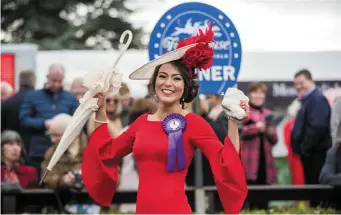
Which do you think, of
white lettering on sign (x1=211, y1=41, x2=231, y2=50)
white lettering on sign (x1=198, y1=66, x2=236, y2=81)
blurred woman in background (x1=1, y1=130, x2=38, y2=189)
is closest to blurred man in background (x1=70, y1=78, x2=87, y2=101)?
blurred woman in background (x1=1, y1=130, x2=38, y2=189)

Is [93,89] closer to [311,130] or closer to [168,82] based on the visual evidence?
[168,82]

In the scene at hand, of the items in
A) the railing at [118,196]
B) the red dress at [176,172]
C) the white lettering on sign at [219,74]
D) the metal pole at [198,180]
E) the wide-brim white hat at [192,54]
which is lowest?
the railing at [118,196]

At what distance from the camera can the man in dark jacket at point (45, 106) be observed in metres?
10.8

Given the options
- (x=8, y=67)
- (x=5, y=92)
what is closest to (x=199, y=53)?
(x=5, y=92)

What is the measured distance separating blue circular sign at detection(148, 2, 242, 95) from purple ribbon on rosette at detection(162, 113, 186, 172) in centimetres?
271

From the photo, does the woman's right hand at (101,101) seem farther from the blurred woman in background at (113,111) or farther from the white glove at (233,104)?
the blurred woman in background at (113,111)

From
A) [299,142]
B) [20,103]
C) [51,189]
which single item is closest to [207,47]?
[51,189]

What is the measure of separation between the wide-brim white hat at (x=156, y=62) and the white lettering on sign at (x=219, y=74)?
8.64 feet

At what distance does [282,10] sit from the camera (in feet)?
32.6

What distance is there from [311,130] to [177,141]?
4660mm

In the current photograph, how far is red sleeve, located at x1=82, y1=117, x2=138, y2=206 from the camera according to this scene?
20.1ft

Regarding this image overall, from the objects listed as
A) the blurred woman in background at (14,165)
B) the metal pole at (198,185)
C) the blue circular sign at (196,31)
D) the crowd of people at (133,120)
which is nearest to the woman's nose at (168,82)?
the blue circular sign at (196,31)

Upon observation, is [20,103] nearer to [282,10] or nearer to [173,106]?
[282,10]

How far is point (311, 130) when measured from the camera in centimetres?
1026
